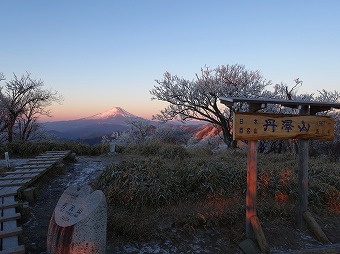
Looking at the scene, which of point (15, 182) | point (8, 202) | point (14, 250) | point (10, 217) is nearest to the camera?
point (14, 250)

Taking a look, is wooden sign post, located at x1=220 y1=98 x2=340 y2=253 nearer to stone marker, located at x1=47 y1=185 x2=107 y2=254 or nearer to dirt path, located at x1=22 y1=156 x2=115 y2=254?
stone marker, located at x1=47 y1=185 x2=107 y2=254

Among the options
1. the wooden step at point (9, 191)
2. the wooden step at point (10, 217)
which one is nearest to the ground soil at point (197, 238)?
the wooden step at point (10, 217)

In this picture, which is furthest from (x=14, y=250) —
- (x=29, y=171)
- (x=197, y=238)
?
(x=29, y=171)

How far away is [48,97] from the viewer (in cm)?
2309

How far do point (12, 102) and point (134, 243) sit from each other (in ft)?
67.3

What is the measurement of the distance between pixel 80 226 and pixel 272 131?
3.61 m

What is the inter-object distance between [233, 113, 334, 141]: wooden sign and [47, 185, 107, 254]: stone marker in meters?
2.57

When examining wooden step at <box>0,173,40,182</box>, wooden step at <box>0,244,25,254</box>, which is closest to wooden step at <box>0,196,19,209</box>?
wooden step at <box>0,173,40,182</box>

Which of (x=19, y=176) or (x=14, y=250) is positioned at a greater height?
(x=19, y=176)

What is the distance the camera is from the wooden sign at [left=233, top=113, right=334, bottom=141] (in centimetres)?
478

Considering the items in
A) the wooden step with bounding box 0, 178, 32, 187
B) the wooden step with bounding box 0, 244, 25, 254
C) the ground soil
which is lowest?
the ground soil

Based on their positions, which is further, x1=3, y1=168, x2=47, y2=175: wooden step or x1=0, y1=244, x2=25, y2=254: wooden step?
x1=3, y1=168, x2=47, y2=175: wooden step

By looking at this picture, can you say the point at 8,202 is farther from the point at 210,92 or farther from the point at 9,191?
the point at 210,92

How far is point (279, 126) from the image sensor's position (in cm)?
504
